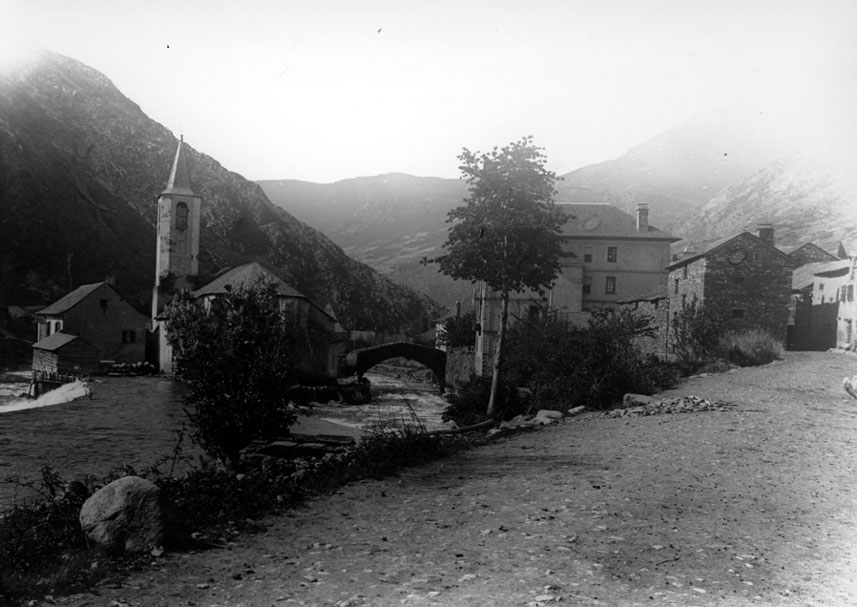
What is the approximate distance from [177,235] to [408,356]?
25.6 m

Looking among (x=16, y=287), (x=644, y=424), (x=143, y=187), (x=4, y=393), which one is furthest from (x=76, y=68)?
(x=644, y=424)

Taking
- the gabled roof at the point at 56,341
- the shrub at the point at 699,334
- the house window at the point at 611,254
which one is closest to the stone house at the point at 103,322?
the gabled roof at the point at 56,341

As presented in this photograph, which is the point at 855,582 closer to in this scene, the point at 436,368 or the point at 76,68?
the point at 436,368

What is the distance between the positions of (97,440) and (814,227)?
171 feet

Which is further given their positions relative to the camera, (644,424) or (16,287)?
(16,287)

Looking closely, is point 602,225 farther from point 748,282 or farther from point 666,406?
point 666,406

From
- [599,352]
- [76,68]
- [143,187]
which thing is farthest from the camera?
[76,68]

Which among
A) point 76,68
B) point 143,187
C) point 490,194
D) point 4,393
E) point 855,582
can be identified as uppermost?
point 76,68

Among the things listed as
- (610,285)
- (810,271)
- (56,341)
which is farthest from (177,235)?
(810,271)

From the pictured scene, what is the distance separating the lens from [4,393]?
152ft

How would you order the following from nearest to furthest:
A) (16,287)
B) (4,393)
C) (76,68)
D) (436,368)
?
(4,393) < (436,368) < (16,287) < (76,68)

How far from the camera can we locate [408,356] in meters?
64.6

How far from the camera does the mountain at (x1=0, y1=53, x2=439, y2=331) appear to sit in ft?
285

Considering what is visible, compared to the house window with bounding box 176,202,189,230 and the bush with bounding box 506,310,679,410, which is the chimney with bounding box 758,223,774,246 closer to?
the bush with bounding box 506,310,679,410
